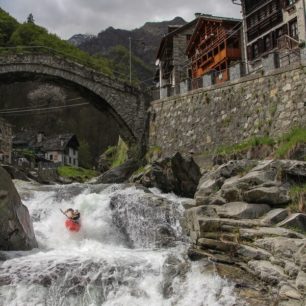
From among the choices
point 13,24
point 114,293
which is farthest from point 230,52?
point 13,24

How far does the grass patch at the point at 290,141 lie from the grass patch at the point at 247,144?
759 mm

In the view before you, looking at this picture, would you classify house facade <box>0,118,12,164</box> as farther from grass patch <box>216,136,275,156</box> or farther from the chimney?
grass patch <box>216,136,275,156</box>

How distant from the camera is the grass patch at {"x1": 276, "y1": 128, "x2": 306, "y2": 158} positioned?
17.4 meters

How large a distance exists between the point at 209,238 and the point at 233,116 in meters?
13.6

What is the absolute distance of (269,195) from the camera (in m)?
12.0

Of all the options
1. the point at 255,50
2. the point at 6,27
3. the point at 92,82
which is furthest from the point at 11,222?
the point at 6,27

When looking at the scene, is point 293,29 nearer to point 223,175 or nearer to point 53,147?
point 223,175

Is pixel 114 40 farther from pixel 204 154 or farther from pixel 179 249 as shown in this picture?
pixel 179 249

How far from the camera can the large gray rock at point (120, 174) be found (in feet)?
93.7

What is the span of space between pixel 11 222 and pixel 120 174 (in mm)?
15996

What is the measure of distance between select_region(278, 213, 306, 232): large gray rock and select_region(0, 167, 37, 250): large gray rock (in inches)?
277

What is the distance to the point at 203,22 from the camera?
140 ft

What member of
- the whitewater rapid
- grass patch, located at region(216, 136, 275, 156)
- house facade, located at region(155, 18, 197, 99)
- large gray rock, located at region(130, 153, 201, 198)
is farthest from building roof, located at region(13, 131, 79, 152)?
the whitewater rapid

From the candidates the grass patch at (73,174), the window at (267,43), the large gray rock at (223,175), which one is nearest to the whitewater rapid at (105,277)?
the large gray rock at (223,175)
